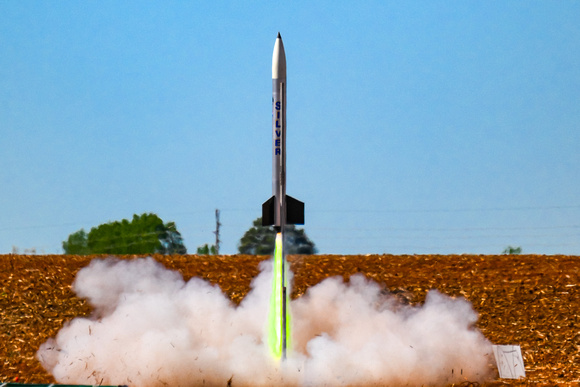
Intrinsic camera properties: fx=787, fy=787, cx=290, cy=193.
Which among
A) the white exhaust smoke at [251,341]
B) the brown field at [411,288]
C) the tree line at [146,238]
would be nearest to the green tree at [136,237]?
the tree line at [146,238]

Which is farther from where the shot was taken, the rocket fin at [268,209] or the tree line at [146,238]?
the tree line at [146,238]

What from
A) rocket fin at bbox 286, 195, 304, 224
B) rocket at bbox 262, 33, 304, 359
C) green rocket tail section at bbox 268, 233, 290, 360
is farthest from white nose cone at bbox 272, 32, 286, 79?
green rocket tail section at bbox 268, 233, 290, 360

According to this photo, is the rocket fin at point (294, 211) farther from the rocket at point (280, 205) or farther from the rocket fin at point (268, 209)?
the rocket fin at point (268, 209)

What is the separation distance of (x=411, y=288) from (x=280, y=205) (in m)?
13.1

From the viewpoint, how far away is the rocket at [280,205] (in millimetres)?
23625

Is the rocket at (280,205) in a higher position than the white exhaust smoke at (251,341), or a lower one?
higher

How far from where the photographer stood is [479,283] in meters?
35.5

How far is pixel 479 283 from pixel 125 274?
16092 millimetres

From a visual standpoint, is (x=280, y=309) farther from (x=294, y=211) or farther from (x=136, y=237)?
(x=136, y=237)

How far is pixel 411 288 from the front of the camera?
34.8 meters

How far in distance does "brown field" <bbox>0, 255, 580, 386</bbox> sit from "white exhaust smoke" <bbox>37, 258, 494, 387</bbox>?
504 cm

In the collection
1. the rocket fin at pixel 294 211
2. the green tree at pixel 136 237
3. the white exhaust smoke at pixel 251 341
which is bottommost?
the white exhaust smoke at pixel 251 341

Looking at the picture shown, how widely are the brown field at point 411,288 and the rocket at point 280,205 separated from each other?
1059 centimetres

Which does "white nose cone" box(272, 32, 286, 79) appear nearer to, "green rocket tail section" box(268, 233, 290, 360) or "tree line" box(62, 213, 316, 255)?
"green rocket tail section" box(268, 233, 290, 360)
